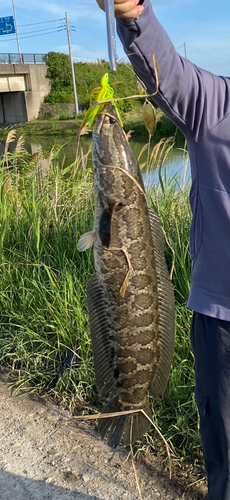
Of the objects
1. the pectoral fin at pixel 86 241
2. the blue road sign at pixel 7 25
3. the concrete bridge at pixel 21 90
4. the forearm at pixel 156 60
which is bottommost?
the pectoral fin at pixel 86 241

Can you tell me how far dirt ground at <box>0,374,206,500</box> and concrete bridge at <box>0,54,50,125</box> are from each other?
36946mm

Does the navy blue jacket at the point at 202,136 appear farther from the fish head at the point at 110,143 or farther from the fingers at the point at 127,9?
the fish head at the point at 110,143

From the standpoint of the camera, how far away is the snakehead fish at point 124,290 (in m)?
1.75

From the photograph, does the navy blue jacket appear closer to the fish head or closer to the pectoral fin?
the fish head

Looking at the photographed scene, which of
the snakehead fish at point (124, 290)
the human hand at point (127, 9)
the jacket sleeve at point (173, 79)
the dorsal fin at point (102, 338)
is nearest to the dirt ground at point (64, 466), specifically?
the snakehead fish at point (124, 290)

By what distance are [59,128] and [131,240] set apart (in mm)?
31704

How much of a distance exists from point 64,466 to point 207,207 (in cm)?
200

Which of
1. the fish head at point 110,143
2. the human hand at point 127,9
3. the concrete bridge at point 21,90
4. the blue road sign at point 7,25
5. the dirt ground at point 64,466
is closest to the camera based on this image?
the human hand at point 127,9

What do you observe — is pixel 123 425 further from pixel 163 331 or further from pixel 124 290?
pixel 124 290

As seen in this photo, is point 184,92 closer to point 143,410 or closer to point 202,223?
point 202,223

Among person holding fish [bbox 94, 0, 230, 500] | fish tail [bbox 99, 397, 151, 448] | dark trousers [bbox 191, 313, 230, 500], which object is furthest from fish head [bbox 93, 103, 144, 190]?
fish tail [bbox 99, 397, 151, 448]

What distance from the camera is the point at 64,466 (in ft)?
9.12

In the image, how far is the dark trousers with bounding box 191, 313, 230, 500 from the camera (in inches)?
68.9

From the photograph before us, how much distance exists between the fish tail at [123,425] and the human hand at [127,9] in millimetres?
1510
